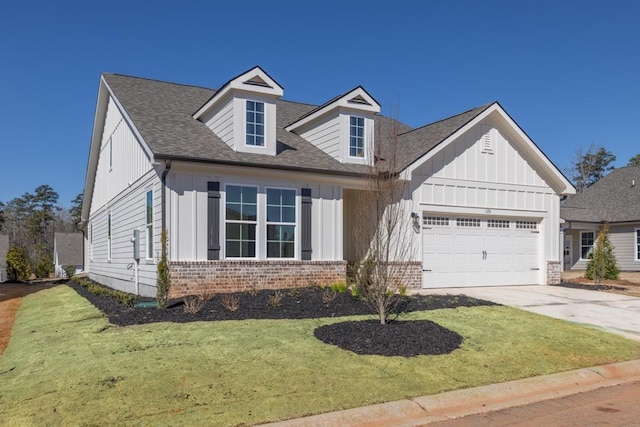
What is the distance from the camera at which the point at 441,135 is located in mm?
16453

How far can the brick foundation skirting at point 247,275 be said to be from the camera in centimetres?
1247

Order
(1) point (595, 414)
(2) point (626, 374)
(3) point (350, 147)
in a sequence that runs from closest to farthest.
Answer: (1) point (595, 414) → (2) point (626, 374) → (3) point (350, 147)

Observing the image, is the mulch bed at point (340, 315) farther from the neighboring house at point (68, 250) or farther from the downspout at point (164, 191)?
the neighboring house at point (68, 250)

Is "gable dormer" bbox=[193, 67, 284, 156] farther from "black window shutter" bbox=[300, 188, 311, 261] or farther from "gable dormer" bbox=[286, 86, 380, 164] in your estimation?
"gable dormer" bbox=[286, 86, 380, 164]

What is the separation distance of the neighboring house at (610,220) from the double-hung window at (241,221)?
19.5 meters

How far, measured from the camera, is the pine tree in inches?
704

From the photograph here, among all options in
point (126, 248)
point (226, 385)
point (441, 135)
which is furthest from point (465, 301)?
point (126, 248)

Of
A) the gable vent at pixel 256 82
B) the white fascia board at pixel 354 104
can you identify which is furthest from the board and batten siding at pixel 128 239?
the white fascia board at pixel 354 104

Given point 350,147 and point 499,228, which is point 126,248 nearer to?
point 350,147

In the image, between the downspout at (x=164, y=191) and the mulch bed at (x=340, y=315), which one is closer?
the mulch bed at (x=340, y=315)

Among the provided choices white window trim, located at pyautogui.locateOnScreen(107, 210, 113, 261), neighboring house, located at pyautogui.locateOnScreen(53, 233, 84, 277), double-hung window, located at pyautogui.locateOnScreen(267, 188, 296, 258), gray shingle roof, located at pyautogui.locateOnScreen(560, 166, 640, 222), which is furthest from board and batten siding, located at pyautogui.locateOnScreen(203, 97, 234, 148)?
neighboring house, located at pyautogui.locateOnScreen(53, 233, 84, 277)

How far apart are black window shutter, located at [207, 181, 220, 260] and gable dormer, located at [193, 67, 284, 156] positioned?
173cm

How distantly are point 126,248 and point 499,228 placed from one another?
41.7 feet

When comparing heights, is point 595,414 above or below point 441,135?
below
